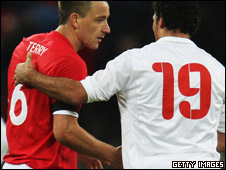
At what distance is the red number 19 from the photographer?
7.71 feet

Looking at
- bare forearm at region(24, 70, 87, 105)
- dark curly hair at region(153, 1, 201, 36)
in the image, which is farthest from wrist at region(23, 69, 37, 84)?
dark curly hair at region(153, 1, 201, 36)

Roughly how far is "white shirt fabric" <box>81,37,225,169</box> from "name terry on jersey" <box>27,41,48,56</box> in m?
0.43

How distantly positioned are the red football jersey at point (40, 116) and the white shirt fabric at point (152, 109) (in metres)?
0.26

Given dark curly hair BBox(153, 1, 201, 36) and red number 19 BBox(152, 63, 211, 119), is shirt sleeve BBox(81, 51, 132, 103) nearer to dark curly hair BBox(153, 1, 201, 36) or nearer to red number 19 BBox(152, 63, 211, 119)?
red number 19 BBox(152, 63, 211, 119)

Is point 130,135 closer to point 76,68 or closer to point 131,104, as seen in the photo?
point 131,104

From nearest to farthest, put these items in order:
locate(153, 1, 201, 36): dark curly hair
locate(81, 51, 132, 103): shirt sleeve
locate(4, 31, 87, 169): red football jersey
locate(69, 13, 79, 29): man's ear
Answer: locate(81, 51, 132, 103): shirt sleeve, locate(153, 1, 201, 36): dark curly hair, locate(4, 31, 87, 169): red football jersey, locate(69, 13, 79, 29): man's ear

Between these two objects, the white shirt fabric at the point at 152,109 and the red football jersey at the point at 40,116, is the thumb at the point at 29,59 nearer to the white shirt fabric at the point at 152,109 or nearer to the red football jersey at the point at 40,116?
the red football jersey at the point at 40,116

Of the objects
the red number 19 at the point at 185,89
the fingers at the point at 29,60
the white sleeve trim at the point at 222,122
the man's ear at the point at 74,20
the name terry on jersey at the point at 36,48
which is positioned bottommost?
the white sleeve trim at the point at 222,122

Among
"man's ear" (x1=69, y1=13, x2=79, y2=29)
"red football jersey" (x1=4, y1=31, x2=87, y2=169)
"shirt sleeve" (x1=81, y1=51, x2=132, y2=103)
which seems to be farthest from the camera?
"man's ear" (x1=69, y1=13, x2=79, y2=29)

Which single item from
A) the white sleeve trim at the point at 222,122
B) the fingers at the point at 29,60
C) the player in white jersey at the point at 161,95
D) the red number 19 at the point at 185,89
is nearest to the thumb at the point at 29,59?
the fingers at the point at 29,60

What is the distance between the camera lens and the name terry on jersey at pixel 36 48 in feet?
8.80

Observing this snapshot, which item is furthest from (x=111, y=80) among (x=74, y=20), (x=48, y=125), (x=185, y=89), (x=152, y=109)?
(x=74, y=20)

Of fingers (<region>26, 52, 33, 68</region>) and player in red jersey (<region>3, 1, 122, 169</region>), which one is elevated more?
fingers (<region>26, 52, 33, 68</region>)

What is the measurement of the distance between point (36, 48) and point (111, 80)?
665mm
